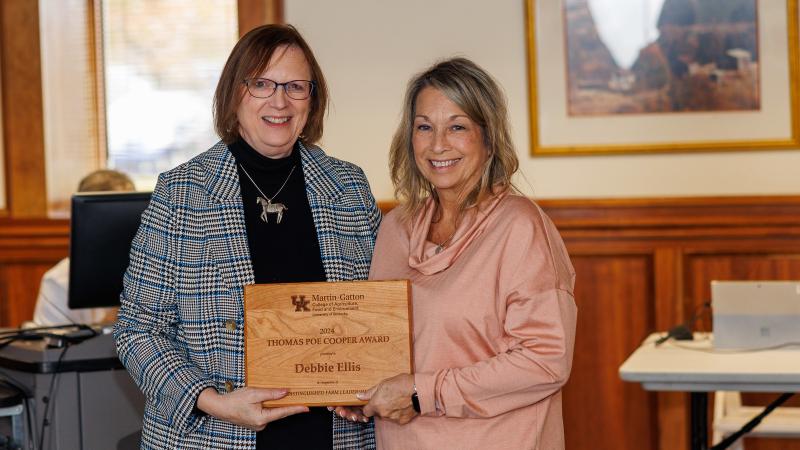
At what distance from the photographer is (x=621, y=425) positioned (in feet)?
15.6

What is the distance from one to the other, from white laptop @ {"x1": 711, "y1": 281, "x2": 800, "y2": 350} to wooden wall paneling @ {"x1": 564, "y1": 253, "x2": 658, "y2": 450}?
1.03 meters

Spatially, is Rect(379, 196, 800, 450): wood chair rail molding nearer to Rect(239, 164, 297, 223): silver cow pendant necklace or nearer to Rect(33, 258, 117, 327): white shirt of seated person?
Rect(33, 258, 117, 327): white shirt of seated person

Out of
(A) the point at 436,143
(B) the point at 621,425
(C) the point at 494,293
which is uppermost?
(A) the point at 436,143

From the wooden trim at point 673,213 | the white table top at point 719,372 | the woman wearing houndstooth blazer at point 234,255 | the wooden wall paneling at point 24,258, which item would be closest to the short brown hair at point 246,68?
the woman wearing houndstooth blazer at point 234,255

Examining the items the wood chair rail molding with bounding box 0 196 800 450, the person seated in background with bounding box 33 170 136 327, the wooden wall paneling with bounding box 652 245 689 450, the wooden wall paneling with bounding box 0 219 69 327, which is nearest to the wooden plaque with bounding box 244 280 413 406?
the person seated in background with bounding box 33 170 136 327

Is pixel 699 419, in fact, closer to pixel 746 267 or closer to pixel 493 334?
pixel 746 267

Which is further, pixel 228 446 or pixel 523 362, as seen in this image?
pixel 228 446

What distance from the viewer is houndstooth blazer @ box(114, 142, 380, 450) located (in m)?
2.29

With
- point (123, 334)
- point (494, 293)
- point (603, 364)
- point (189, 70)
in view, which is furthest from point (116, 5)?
point (494, 293)

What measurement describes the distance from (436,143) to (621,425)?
282cm

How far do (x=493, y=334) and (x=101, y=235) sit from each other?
142 cm

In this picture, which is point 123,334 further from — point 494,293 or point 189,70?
point 189,70

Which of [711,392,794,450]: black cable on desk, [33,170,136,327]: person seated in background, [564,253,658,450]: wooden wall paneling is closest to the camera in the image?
[711,392,794,450]: black cable on desk

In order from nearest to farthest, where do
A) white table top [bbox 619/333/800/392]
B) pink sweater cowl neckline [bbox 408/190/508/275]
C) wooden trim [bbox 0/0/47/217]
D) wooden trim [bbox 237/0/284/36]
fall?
pink sweater cowl neckline [bbox 408/190/508/275] < white table top [bbox 619/333/800/392] < wooden trim [bbox 237/0/284/36] < wooden trim [bbox 0/0/47/217]
